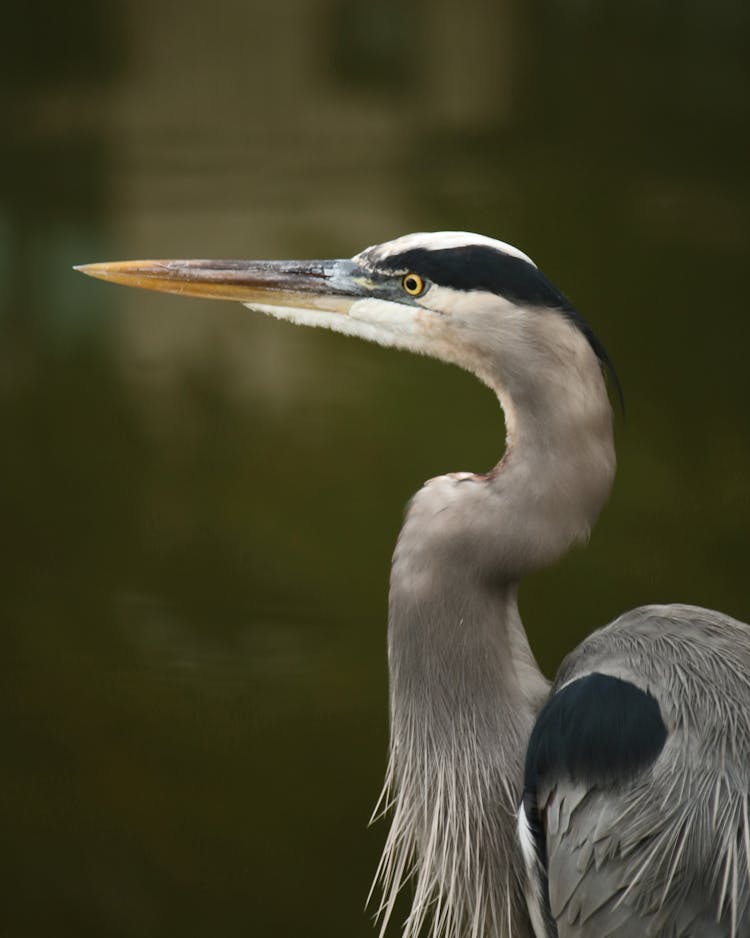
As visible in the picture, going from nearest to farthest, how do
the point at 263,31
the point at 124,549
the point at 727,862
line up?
1. the point at 727,862
2. the point at 263,31
3. the point at 124,549

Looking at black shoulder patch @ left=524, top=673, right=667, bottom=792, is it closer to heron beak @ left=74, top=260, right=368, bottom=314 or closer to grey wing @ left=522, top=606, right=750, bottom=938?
grey wing @ left=522, top=606, right=750, bottom=938

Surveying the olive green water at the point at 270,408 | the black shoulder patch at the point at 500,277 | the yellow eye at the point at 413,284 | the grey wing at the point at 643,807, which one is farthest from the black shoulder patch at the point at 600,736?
the olive green water at the point at 270,408

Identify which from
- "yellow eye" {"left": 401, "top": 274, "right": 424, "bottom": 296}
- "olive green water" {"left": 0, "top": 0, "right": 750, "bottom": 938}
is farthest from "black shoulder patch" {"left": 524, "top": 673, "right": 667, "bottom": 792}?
"olive green water" {"left": 0, "top": 0, "right": 750, "bottom": 938}

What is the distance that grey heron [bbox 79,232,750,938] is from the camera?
1030mm

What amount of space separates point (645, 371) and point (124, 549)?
39.8 inches

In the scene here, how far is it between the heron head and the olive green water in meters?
1.03

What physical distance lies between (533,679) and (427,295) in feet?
1.24

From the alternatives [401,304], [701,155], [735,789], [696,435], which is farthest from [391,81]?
[735,789]

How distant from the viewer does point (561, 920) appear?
1.04 m

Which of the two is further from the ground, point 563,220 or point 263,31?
point 263,31

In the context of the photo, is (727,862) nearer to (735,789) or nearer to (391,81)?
(735,789)

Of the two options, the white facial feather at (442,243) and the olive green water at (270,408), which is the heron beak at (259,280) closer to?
the white facial feather at (442,243)

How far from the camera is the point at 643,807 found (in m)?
1.03

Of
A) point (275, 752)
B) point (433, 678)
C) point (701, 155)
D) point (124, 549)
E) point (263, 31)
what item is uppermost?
point (263, 31)
